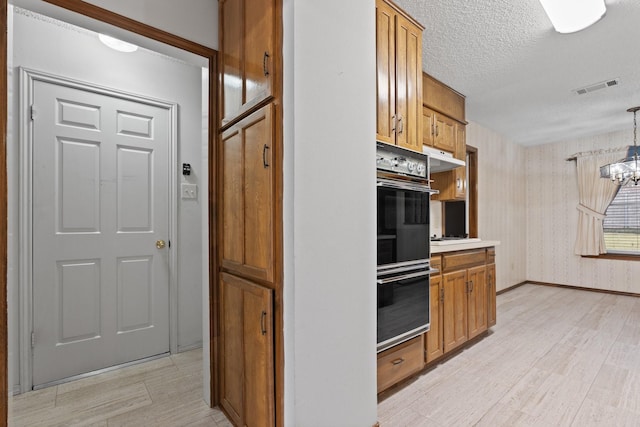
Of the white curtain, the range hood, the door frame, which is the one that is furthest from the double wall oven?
the white curtain

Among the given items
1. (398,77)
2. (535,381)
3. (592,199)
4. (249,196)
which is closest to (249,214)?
(249,196)

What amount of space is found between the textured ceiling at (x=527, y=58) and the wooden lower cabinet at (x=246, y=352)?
2.03 metres

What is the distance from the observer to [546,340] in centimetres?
296

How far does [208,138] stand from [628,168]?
17.9 feet

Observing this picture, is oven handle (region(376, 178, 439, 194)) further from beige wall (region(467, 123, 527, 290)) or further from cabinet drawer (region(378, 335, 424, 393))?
beige wall (region(467, 123, 527, 290))

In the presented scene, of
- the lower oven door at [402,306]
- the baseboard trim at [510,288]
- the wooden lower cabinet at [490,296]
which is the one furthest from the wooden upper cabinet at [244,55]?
the baseboard trim at [510,288]

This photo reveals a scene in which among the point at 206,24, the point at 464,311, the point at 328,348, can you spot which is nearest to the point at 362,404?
the point at 328,348

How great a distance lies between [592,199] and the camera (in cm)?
496

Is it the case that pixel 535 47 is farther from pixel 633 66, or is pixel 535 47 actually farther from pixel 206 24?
pixel 206 24

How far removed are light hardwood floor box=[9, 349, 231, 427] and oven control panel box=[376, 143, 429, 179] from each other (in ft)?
5.69

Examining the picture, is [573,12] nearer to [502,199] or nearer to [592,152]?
[502,199]

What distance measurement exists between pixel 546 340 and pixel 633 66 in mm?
2590

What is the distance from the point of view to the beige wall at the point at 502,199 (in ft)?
14.9

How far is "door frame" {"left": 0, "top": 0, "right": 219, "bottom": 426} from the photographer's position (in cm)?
108
